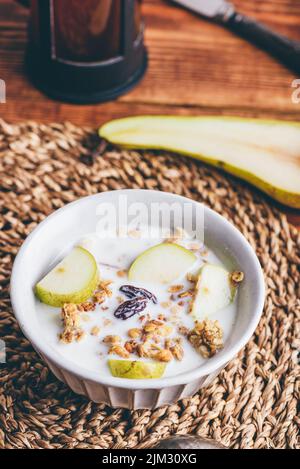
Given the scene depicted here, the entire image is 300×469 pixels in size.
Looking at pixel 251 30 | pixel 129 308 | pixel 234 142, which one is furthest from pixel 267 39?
pixel 129 308

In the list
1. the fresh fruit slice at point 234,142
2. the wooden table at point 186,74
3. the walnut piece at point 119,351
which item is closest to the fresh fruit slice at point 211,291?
the walnut piece at point 119,351

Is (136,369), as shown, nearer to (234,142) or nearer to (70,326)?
(70,326)

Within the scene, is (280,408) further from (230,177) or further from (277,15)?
(277,15)

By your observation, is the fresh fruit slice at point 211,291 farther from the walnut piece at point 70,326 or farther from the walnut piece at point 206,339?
the walnut piece at point 70,326

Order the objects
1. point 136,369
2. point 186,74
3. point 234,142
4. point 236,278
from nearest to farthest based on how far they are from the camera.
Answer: point 136,369
point 236,278
point 234,142
point 186,74

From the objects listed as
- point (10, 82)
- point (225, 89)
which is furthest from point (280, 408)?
point (10, 82)

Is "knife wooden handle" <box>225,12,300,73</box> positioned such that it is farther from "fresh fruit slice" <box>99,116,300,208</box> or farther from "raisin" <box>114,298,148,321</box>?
"raisin" <box>114,298,148,321</box>
